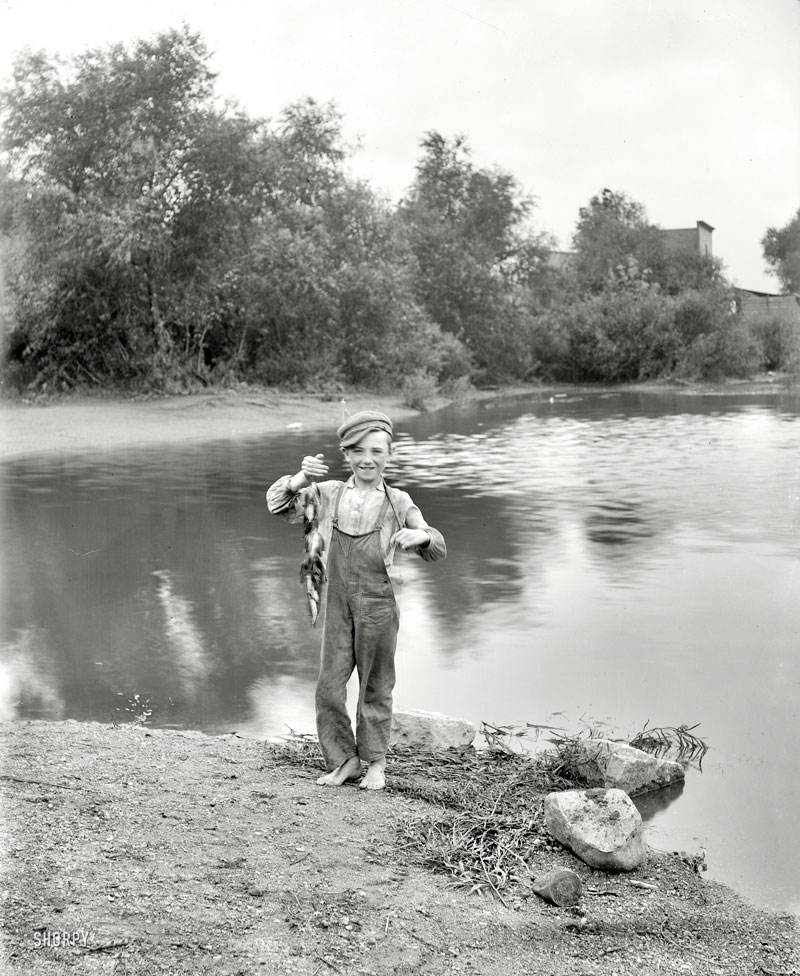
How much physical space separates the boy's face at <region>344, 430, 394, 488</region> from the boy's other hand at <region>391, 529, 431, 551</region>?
0.29 meters

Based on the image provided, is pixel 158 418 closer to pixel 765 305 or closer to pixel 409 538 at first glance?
pixel 409 538

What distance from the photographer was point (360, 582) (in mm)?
4355

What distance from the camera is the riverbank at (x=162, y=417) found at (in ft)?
64.1

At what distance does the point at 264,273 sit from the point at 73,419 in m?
8.18

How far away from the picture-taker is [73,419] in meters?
22.3

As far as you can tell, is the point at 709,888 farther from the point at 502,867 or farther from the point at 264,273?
the point at 264,273

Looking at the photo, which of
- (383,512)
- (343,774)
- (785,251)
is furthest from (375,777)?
(785,251)

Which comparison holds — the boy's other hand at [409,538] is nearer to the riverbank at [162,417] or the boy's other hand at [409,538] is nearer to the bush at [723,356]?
the riverbank at [162,417]

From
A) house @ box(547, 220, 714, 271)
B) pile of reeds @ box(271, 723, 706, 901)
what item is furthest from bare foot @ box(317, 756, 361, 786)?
house @ box(547, 220, 714, 271)

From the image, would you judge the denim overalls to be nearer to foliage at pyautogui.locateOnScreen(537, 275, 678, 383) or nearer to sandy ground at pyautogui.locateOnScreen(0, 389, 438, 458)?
sandy ground at pyautogui.locateOnScreen(0, 389, 438, 458)

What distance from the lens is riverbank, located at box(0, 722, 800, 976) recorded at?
3.05 meters

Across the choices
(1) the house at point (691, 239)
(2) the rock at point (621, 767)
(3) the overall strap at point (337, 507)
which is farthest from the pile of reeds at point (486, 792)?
(1) the house at point (691, 239)

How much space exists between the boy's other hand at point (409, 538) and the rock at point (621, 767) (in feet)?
4.41

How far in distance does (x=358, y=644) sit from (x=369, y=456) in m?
0.68
